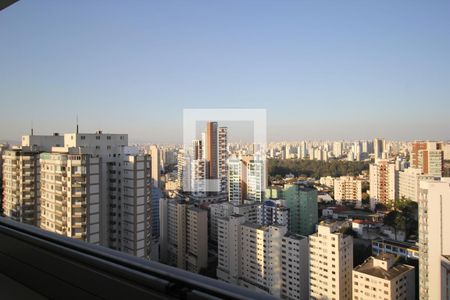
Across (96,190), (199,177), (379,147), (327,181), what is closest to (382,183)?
(327,181)

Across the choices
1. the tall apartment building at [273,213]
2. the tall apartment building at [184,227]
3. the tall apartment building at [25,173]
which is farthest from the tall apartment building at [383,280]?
the tall apartment building at [25,173]

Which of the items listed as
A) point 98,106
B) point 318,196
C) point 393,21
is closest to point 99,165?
point 98,106

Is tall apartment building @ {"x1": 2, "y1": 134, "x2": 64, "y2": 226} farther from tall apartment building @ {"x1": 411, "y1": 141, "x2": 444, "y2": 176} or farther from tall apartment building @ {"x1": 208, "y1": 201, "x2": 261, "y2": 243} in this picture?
tall apartment building @ {"x1": 411, "y1": 141, "x2": 444, "y2": 176}

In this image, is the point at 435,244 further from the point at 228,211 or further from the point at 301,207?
the point at 301,207

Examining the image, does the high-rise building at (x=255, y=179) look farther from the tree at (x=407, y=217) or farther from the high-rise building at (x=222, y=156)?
the tree at (x=407, y=217)

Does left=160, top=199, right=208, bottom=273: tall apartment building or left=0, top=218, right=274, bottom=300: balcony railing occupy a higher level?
left=0, top=218, right=274, bottom=300: balcony railing

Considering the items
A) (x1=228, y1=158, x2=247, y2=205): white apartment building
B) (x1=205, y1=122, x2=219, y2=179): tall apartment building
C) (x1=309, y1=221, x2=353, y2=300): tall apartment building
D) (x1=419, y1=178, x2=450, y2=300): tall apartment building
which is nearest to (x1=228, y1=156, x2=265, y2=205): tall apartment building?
(x1=228, y1=158, x2=247, y2=205): white apartment building
